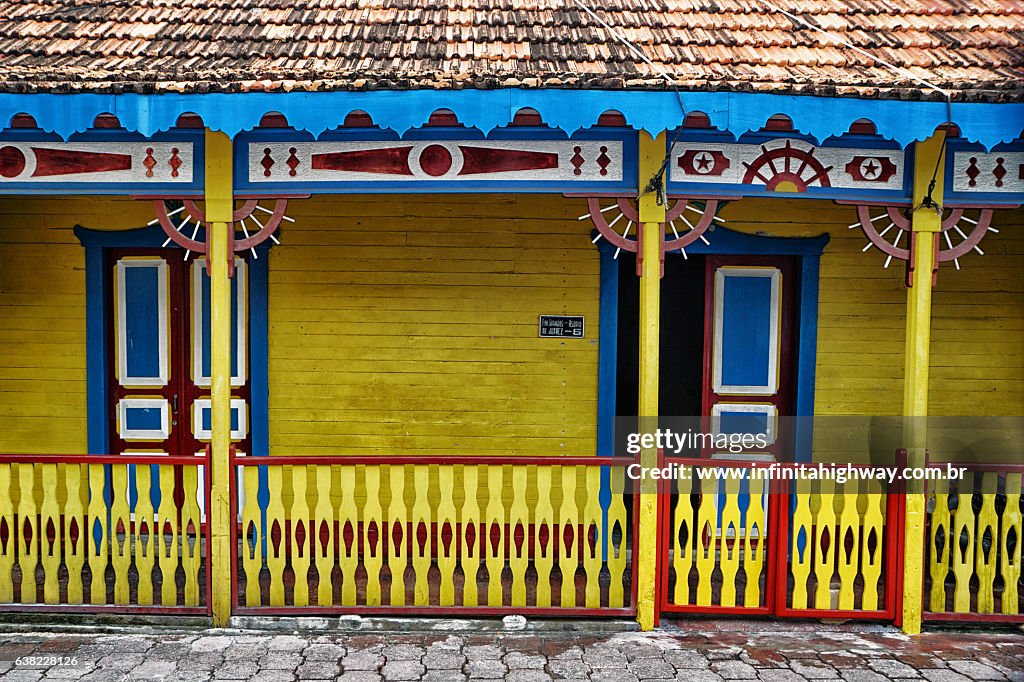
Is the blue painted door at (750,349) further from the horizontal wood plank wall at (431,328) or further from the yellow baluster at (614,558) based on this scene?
the yellow baluster at (614,558)

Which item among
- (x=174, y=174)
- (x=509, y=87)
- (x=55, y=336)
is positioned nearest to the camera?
(x=509, y=87)

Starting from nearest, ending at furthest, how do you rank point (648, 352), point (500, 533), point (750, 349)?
point (648, 352) → point (500, 533) → point (750, 349)

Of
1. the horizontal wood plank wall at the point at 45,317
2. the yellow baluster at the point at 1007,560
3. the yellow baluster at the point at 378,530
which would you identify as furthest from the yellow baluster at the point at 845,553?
the horizontal wood plank wall at the point at 45,317

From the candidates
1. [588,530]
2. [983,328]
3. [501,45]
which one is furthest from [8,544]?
[983,328]

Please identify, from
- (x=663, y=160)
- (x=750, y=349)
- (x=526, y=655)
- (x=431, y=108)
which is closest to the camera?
(x=431, y=108)

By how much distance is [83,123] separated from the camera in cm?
490

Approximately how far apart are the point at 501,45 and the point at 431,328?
2489 mm

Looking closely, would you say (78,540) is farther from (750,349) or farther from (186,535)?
(750,349)

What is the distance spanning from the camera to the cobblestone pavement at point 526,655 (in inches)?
192

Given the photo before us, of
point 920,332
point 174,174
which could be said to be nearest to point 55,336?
point 174,174

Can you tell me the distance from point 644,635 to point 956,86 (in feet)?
12.1

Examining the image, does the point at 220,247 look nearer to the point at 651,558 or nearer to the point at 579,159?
the point at 579,159

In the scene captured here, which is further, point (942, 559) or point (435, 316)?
point (435, 316)

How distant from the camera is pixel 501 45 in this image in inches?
210
